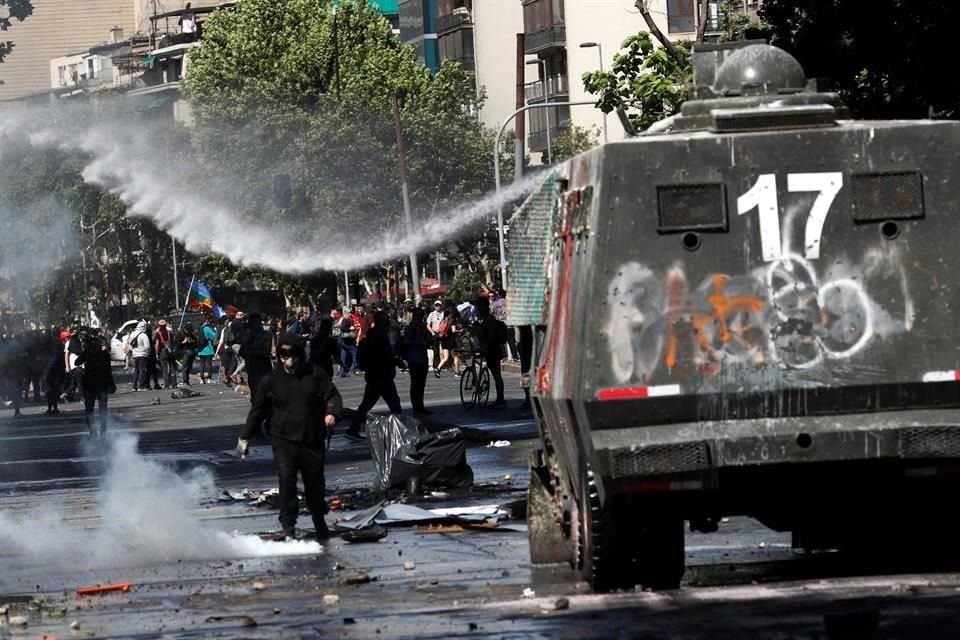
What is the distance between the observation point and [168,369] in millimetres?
52844

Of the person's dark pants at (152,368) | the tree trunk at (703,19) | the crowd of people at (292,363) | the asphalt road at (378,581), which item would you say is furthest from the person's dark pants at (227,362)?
the asphalt road at (378,581)

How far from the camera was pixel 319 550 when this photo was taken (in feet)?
49.9

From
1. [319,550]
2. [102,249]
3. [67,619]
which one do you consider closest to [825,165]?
[67,619]

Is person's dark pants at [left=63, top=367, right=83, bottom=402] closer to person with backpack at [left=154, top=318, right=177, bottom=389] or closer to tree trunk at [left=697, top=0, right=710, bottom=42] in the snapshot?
person with backpack at [left=154, top=318, right=177, bottom=389]

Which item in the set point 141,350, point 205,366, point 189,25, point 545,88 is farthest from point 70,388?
point 189,25

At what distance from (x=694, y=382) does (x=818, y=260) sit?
2.86ft

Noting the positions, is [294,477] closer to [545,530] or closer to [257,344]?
[545,530]

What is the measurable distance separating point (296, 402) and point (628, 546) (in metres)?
4.79

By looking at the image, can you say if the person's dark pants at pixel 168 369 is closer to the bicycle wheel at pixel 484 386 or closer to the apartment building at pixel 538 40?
the bicycle wheel at pixel 484 386

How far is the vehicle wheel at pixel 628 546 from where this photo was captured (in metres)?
11.4

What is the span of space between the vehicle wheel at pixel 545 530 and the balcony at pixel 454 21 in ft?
269

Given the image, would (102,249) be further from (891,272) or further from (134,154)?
(891,272)

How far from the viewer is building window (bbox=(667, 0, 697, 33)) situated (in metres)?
78.8

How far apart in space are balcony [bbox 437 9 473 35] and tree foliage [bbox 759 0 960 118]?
69.1 meters
